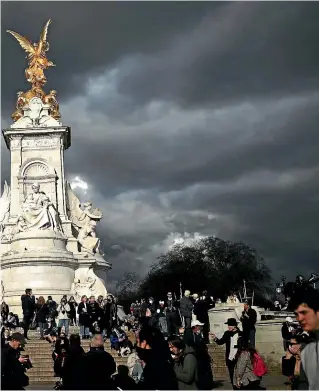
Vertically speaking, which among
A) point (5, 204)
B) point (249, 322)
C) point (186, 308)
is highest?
point (5, 204)

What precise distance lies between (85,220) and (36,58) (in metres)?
10.9

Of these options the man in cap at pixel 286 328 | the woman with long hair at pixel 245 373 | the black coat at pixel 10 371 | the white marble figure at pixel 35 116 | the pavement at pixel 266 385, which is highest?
the white marble figure at pixel 35 116

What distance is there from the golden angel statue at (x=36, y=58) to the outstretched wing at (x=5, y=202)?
6.51 metres

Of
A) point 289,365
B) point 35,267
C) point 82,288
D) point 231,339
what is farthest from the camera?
point 82,288

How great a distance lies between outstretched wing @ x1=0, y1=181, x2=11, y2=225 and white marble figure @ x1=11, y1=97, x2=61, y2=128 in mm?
3728

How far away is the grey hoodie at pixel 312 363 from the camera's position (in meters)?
4.37

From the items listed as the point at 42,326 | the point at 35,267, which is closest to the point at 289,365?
the point at 42,326

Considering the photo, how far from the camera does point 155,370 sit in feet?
20.0

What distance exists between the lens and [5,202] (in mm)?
34844

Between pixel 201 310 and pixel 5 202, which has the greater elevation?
pixel 5 202

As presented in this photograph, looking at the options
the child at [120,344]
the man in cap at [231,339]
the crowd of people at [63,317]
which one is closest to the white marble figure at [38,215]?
the crowd of people at [63,317]

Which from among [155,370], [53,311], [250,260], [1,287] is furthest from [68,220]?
[250,260]

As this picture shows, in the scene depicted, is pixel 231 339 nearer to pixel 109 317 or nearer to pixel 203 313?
pixel 203 313

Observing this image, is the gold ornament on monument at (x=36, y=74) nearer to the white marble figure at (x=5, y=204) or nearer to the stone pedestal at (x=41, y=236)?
the stone pedestal at (x=41, y=236)
